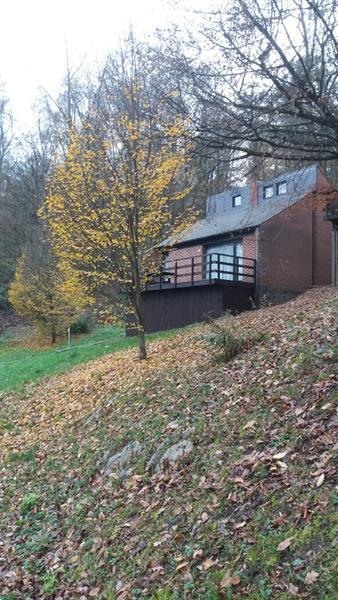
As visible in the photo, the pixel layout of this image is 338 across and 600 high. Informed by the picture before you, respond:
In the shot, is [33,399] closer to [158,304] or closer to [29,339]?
[158,304]

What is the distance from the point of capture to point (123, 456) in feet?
23.2

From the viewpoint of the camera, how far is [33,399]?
12836mm

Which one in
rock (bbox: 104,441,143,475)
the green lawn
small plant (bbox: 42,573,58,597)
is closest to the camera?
small plant (bbox: 42,573,58,597)

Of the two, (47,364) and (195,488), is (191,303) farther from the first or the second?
(195,488)

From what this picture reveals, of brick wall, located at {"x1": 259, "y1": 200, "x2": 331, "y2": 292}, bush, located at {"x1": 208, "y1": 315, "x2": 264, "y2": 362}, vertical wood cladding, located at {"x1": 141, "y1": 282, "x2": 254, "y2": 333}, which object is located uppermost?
brick wall, located at {"x1": 259, "y1": 200, "x2": 331, "y2": 292}

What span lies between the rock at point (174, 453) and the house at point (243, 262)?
12711 mm

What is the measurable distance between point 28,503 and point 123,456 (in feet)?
4.64

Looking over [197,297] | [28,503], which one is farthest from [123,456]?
[197,297]

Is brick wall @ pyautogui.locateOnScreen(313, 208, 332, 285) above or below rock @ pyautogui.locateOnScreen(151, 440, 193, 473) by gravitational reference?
above

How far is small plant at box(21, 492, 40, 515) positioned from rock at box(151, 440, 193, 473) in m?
1.95

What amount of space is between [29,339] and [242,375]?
24.2 m

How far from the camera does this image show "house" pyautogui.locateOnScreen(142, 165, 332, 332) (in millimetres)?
20125

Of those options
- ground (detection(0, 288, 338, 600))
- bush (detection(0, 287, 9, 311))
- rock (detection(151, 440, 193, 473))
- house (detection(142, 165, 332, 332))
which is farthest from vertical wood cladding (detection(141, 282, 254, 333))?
bush (detection(0, 287, 9, 311))

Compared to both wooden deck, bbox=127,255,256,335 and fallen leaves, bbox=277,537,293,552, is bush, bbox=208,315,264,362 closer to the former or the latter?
fallen leaves, bbox=277,537,293,552
